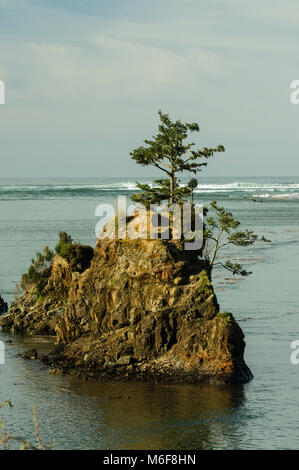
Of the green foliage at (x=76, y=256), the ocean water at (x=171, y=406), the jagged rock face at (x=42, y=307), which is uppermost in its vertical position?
the green foliage at (x=76, y=256)

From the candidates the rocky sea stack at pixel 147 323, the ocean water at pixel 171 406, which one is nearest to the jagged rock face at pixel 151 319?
the rocky sea stack at pixel 147 323

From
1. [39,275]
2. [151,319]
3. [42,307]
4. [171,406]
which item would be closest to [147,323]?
[151,319]

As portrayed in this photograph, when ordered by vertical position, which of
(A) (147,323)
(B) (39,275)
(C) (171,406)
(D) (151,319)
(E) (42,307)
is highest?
(B) (39,275)

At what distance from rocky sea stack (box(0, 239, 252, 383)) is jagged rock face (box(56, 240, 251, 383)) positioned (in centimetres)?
6

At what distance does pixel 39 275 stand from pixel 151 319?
65.3 ft

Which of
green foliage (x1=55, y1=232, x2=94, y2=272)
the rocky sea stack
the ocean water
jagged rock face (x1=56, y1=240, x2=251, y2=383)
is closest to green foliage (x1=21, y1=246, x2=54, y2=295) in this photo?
green foliage (x1=55, y1=232, x2=94, y2=272)

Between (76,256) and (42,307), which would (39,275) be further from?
(76,256)

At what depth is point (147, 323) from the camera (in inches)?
1946

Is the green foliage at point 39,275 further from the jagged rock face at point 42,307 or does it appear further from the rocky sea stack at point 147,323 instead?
the rocky sea stack at point 147,323

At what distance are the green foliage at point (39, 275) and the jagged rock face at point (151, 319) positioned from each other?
10.1m

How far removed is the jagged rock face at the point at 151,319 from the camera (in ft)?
156

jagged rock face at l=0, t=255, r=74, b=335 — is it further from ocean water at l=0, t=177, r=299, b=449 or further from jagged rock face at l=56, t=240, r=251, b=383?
jagged rock face at l=56, t=240, r=251, b=383

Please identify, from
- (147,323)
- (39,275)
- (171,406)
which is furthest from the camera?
(39,275)

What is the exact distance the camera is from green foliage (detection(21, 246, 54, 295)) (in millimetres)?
65250
